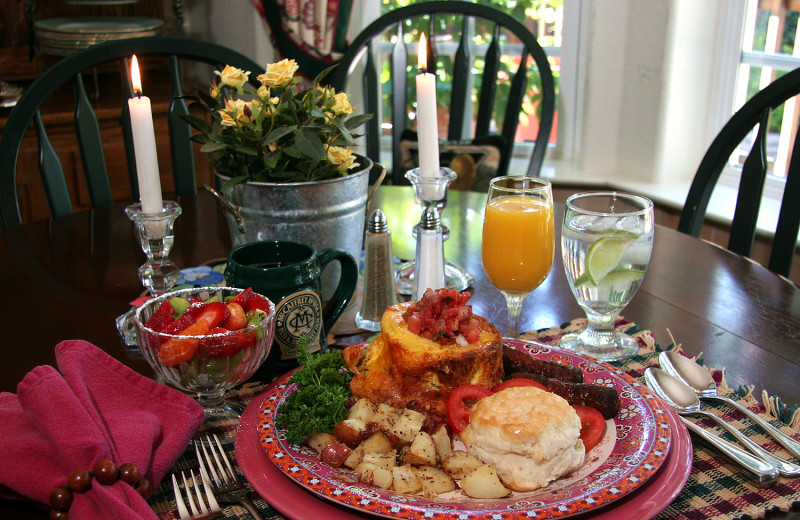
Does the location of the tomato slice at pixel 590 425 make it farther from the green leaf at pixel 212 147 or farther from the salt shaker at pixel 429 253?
the green leaf at pixel 212 147

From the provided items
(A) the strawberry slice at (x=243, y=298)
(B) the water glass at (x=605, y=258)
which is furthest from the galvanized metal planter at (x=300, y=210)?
(B) the water glass at (x=605, y=258)

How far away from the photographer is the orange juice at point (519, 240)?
3.54ft

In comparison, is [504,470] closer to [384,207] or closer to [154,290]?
[154,290]

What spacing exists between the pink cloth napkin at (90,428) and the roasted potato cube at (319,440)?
134 millimetres

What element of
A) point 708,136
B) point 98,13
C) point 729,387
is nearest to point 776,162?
point 708,136

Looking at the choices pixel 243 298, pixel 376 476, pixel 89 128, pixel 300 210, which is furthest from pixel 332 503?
pixel 89 128

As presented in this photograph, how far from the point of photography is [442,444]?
772mm

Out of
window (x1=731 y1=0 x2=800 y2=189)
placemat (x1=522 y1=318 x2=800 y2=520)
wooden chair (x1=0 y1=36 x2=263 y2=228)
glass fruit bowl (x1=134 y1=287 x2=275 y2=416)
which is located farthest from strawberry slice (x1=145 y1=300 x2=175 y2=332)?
window (x1=731 y1=0 x2=800 y2=189)

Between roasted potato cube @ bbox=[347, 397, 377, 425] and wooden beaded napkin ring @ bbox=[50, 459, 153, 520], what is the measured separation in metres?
0.22

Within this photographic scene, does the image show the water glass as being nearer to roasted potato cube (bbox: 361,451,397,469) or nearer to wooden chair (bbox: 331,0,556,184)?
roasted potato cube (bbox: 361,451,397,469)

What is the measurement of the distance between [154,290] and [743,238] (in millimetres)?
1138

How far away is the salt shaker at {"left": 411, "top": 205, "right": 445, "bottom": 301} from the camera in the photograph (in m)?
1.12

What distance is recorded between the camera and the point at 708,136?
2811 millimetres

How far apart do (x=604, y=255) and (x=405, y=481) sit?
457 mm
